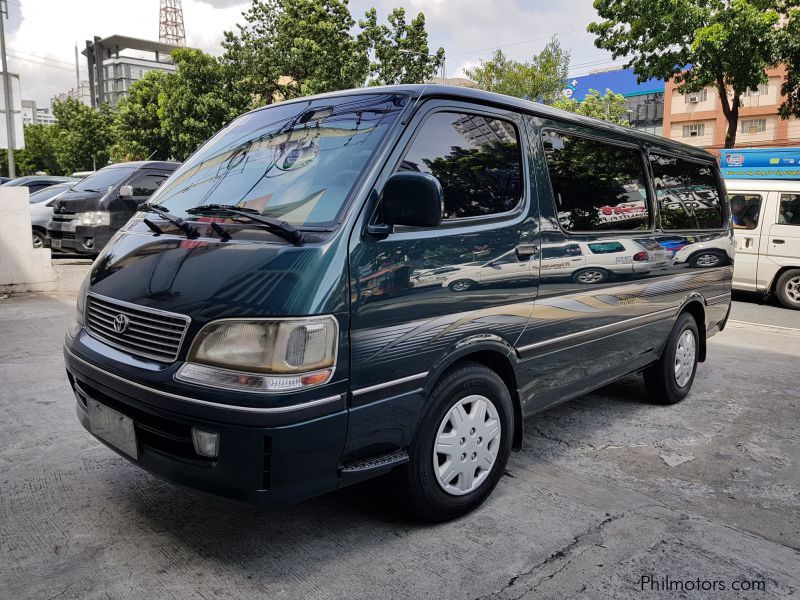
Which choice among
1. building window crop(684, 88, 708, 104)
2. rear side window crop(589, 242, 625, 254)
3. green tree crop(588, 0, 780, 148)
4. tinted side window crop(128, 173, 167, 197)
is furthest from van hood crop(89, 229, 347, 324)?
building window crop(684, 88, 708, 104)

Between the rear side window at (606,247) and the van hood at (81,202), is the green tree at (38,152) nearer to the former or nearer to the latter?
the van hood at (81,202)

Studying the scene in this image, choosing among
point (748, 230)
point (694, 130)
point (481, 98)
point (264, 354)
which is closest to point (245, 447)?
point (264, 354)

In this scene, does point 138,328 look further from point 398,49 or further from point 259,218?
point 398,49

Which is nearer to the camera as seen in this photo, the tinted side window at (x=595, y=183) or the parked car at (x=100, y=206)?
the tinted side window at (x=595, y=183)

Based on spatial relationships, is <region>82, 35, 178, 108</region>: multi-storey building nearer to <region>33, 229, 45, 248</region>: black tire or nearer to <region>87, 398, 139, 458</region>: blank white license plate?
<region>33, 229, 45, 248</region>: black tire

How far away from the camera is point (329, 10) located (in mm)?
28891

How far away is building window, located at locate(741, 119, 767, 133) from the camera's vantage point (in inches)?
1630

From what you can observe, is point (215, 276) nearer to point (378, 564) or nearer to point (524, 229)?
point (378, 564)

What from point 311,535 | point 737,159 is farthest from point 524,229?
point 737,159

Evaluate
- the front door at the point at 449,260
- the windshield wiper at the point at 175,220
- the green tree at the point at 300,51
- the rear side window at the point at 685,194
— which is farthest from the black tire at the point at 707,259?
the green tree at the point at 300,51

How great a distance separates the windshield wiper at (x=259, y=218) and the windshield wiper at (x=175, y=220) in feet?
0.35

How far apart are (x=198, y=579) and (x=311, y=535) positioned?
542 mm

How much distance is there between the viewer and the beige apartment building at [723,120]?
132ft

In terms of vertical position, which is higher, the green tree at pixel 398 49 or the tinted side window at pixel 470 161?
the green tree at pixel 398 49
